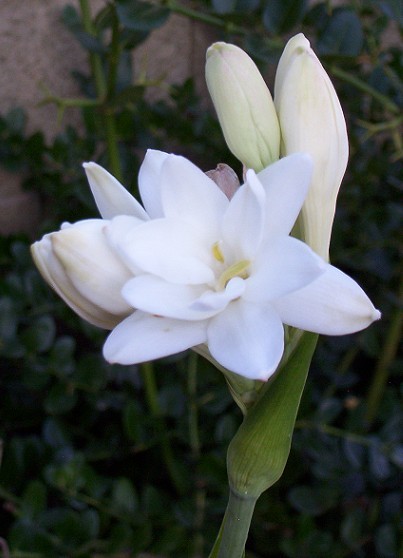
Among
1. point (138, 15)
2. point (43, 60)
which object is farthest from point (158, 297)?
point (43, 60)

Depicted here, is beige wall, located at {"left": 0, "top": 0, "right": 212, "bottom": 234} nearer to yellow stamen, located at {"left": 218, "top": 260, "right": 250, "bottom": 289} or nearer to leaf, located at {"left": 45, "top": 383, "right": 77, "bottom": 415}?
leaf, located at {"left": 45, "top": 383, "right": 77, "bottom": 415}

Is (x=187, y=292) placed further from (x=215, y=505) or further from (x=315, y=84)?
(x=215, y=505)

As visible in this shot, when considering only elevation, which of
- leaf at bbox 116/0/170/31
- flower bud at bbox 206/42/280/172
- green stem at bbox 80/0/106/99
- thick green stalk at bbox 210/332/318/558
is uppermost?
flower bud at bbox 206/42/280/172

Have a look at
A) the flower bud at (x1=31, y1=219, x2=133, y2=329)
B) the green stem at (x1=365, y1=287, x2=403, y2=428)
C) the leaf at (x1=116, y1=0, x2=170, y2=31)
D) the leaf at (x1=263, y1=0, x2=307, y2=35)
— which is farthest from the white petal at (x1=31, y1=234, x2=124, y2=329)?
the green stem at (x1=365, y1=287, x2=403, y2=428)

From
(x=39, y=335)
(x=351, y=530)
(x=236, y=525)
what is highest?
(x=236, y=525)

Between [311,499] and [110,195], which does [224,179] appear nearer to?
[110,195]

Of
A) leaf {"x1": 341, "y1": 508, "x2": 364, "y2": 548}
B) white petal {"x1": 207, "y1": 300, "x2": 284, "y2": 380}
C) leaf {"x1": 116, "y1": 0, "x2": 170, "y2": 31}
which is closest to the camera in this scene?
white petal {"x1": 207, "y1": 300, "x2": 284, "y2": 380}
